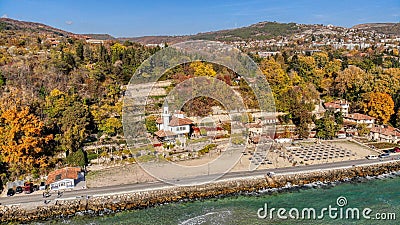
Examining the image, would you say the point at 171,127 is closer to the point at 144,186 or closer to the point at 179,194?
the point at 144,186

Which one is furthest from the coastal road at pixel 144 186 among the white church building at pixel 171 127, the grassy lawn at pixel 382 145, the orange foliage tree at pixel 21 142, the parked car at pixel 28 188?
the white church building at pixel 171 127

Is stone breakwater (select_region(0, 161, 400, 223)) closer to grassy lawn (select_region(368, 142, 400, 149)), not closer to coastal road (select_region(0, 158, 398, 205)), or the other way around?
coastal road (select_region(0, 158, 398, 205))

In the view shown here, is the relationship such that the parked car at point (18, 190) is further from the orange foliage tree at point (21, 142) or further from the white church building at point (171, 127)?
the white church building at point (171, 127)

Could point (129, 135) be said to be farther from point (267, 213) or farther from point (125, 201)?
point (267, 213)

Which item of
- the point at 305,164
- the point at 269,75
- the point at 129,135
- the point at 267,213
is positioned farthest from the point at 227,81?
the point at 267,213

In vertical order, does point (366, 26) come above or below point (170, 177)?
above

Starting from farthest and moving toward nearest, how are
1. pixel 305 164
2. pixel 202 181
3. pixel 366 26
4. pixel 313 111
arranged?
1. pixel 366 26
2. pixel 313 111
3. pixel 305 164
4. pixel 202 181

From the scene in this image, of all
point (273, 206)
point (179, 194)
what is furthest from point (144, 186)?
point (273, 206)

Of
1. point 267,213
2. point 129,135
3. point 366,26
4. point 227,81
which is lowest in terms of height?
point 267,213
